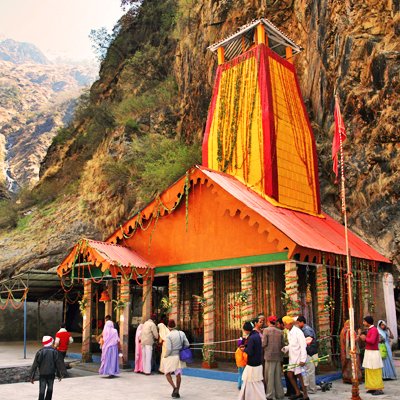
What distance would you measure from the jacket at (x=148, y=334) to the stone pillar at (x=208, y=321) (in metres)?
1.50

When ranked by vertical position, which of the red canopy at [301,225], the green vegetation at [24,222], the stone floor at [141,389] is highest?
the green vegetation at [24,222]

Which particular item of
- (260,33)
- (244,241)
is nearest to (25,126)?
(260,33)

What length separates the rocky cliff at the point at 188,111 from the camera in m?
18.4

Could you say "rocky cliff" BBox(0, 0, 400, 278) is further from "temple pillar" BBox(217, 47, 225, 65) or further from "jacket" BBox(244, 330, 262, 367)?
"jacket" BBox(244, 330, 262, 367)

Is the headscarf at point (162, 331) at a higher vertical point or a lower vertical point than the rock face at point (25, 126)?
lower

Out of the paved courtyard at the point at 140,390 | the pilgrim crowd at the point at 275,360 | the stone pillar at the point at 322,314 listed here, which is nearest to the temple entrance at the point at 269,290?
the stone pillar at the point at 322,314

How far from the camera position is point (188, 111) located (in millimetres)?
29141

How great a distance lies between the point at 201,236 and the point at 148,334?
3286mm

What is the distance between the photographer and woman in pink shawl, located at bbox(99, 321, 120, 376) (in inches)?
514

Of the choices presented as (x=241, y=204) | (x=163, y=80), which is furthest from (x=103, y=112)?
(x=241, y=204)

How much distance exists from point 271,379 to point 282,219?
16.1ft

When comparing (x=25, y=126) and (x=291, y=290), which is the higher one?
(x=25, y=126)

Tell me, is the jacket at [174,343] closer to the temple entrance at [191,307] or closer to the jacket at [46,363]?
the jacket at [46,363]

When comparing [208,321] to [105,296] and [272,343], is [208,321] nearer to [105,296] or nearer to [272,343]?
[272,343]
